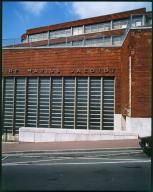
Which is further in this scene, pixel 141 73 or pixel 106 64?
pixel 106 64

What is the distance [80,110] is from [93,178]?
15.0 m

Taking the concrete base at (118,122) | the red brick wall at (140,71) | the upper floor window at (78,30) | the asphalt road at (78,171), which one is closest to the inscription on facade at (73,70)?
the concrete base at (118,122)

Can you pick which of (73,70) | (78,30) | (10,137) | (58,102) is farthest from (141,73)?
(78,30)

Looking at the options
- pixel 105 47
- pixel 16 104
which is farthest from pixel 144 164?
pixel 16 104

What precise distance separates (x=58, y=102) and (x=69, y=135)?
19.5 ft

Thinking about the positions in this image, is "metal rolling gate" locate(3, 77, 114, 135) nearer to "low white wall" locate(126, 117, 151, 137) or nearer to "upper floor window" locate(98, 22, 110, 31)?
"low white wall" locate(126, 117, 151, 137)

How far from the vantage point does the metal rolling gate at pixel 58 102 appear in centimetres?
2524

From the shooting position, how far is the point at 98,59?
25016mm

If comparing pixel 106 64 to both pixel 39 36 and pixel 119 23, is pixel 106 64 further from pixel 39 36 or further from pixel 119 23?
pixel 39 36

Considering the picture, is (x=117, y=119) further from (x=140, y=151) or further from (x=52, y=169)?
(x=52, y=169)

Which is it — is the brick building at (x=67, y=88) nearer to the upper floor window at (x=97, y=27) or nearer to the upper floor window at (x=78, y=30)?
the upper floor window at (x=97, y=27)

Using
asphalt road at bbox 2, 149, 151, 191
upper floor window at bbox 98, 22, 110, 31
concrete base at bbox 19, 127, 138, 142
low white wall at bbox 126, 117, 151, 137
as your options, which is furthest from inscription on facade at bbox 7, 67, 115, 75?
upper floor window at bbox 98, 22, 110, 31

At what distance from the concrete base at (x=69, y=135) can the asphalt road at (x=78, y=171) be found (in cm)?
380

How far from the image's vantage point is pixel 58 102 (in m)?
26.4
